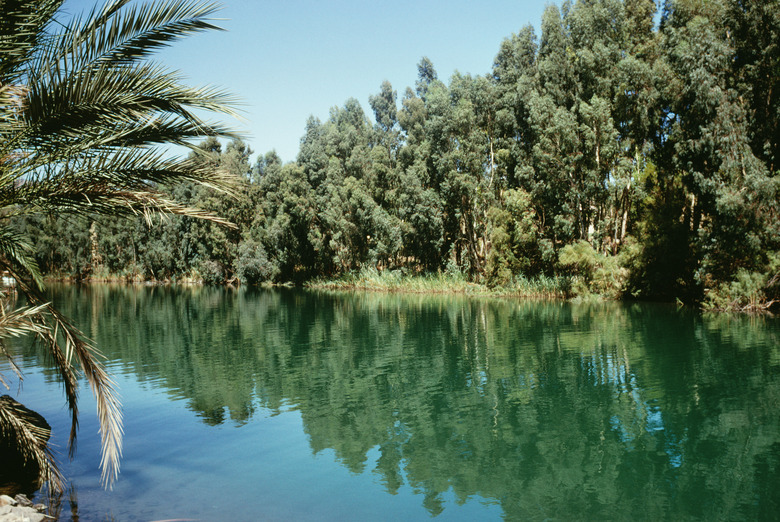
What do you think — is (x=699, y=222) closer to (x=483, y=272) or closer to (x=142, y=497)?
(x=483, y=272)

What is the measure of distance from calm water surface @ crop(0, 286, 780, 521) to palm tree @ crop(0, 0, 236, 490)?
2.31m

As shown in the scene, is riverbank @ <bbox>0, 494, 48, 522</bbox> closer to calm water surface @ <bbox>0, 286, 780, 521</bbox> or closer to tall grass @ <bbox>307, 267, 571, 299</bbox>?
calm water surface @ <bbox>0, 286, 780, 521</bbox>

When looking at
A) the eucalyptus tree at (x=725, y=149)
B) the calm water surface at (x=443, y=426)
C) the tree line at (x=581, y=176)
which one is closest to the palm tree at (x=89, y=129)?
the calm water surface at (x=443, y=426)

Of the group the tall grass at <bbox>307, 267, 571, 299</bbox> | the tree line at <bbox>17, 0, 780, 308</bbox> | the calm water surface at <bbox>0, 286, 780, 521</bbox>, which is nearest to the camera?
the calm water surface at <bbox>0, 286, 780, 521</bbox>

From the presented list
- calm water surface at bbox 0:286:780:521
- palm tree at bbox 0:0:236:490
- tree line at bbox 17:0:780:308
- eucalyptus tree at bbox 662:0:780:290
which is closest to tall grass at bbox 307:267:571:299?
tree line at bbox 17:0:780:308

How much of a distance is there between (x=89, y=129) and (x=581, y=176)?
110 ft

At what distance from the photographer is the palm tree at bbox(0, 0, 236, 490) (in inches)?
242

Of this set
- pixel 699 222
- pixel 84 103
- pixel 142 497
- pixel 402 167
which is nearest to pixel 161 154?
pixel 84 103

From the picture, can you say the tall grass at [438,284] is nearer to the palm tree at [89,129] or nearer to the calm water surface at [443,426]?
the calm water surface at [443,426]

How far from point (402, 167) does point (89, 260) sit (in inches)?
1960

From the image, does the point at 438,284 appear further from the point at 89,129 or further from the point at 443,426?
the point at 89,129

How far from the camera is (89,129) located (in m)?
6.66

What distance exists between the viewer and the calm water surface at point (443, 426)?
23.4ft

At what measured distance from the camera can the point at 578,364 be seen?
15.2m
